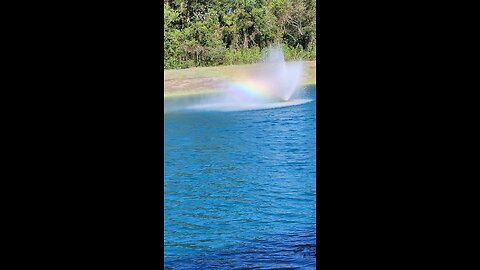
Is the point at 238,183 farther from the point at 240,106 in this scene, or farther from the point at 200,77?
the point at 200,77

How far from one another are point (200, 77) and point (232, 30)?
0.98m

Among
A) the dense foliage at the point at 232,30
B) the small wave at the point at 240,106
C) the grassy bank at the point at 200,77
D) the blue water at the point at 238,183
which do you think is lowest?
the blue water at the point at 238,183

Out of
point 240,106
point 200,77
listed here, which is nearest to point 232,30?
point 200,77

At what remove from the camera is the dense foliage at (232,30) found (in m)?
10.6

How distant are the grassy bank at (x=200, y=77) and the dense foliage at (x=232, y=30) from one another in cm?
12

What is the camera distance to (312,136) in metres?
9.62

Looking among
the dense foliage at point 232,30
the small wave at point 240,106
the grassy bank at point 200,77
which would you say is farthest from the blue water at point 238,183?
the dense foliage at point 232,30

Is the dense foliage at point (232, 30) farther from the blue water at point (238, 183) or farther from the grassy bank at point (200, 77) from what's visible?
the blue water at point (238, 183)
